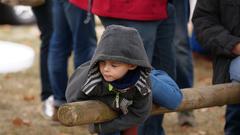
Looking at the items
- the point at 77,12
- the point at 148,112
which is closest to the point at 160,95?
the point at 148,112

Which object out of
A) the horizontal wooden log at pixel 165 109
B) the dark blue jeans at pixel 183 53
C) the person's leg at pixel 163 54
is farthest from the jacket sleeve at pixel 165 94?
the dark blue jeans at pixel 183 53

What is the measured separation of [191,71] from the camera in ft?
15.2

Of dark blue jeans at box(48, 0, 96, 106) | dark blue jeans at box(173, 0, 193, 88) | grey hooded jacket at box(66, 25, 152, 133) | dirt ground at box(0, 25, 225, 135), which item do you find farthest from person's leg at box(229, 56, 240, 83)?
dirt ground at box(0, 25, 225, 135)

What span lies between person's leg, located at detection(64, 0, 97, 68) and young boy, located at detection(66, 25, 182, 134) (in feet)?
4.77

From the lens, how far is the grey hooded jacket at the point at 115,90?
2580 mm

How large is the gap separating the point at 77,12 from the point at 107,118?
165 centimetres

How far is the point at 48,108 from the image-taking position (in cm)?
488

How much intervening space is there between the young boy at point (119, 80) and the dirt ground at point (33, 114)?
186cm

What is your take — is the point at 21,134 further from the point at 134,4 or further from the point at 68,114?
the point at 68,114

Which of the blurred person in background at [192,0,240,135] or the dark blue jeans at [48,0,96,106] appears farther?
the dark blue jeans at [48,0,96,106]

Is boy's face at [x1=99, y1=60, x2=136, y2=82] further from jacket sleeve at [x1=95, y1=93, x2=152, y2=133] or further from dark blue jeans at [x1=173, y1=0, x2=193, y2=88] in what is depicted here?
dark blue jeans at [x1=173, y1=0, x2=193, y2=88]

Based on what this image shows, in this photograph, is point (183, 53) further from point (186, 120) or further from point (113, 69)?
point (113, 69)

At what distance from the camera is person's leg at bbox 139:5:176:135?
3721 mm

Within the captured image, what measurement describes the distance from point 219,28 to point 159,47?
0.57m
